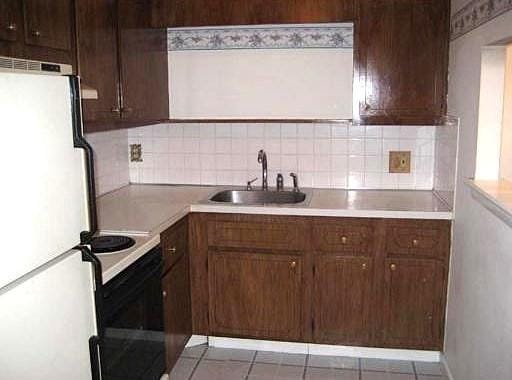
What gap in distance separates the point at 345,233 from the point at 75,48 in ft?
5.45

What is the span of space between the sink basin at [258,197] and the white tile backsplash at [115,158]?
51 cm

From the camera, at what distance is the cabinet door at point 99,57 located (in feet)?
7.72

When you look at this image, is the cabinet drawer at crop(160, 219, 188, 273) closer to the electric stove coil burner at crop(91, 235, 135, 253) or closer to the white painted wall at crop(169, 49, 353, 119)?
the electric stove coil burner at crop(91, 235, 135, 253)

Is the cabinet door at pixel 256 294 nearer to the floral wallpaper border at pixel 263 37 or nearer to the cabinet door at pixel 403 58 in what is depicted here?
the cabinet door at pixel 403 58

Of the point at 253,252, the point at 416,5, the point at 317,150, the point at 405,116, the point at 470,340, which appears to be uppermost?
the point at 416,5

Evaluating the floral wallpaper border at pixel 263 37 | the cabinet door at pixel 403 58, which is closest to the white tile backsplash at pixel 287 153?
the cabinet door at pixel 403 58

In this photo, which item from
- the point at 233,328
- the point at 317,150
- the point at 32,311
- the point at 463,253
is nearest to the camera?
the point at 32,311

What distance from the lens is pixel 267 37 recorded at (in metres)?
3.26

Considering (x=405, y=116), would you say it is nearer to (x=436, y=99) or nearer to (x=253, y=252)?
(x=436, y=99)

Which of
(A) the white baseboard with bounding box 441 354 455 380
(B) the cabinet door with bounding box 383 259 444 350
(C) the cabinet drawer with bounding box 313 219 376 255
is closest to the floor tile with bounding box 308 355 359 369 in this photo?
(B) the cabinet door with bounding box 383 259 444 350

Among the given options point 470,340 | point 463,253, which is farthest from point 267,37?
point 470,340

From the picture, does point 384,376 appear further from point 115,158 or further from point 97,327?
point 115,158

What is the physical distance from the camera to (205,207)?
120 inches

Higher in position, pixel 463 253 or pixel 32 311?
pixel 32 311
